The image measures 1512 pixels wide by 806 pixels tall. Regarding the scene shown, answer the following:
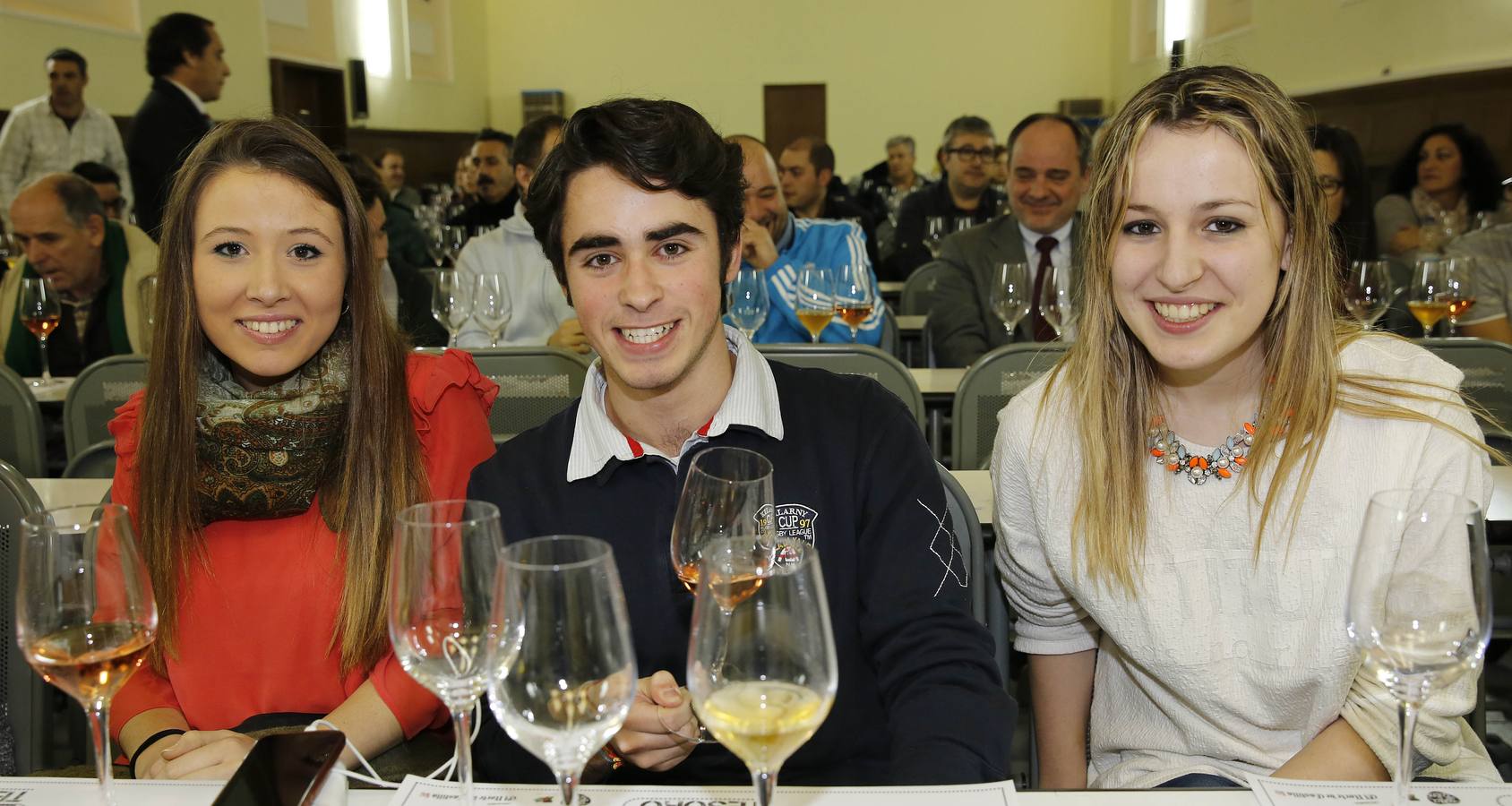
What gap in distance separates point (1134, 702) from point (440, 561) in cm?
106

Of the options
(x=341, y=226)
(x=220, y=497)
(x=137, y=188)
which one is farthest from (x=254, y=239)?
(x=137, y=188)

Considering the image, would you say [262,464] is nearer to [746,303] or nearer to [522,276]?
[746,303]

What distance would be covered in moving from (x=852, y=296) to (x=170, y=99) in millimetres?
4614

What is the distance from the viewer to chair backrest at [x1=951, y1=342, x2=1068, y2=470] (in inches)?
102

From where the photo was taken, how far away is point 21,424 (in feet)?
9.32

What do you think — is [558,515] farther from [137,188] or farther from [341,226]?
[137,188]

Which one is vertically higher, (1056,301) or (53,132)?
(53,132)

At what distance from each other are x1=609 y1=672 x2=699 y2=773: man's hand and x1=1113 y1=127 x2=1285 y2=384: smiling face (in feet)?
2.45

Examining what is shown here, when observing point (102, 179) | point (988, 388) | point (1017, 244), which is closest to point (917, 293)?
point (1017, 244)

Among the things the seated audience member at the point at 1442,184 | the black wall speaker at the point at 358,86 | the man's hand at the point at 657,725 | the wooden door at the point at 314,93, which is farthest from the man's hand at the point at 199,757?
the black wall speaker at the point at 358,86

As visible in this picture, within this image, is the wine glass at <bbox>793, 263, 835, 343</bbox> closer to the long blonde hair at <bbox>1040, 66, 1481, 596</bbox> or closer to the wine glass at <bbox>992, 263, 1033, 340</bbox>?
the wine glass at <bbox>992, 263, 1033, 340</bbox>

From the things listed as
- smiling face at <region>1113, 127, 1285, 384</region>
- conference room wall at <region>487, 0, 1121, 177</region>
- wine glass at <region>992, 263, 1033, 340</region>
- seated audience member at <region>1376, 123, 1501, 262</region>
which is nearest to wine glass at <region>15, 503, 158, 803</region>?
smiling face at <region>1113, 127, 1285, 384</region>

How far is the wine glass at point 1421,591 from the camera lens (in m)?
0.92

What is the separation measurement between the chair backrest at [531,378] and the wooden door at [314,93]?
10.2 metres
